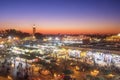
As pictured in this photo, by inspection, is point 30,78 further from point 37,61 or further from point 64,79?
point 37,61

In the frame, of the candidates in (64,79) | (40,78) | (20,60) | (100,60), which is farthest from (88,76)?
(20,60)

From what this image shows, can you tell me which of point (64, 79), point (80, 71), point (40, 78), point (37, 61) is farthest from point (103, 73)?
point (37, 61)

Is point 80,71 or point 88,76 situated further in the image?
point 80,71

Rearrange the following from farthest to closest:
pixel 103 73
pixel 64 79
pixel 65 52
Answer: pixel 65 52, pixel 103 73, pixel 64 79

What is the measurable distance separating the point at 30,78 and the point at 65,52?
19339 millimetres

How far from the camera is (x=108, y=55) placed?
1345 inches

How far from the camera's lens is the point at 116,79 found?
2327 cm

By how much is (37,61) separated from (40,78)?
1082 centimetres

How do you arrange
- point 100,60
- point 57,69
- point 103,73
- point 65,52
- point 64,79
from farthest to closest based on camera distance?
point 65,52 → point 100,60 → point 57,69 → point 103,73 → point 64,79

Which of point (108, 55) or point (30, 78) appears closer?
point (30, 78)

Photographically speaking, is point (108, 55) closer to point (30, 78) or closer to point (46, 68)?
point (46, 68)

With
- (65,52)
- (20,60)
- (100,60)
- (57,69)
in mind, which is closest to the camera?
(57,69)

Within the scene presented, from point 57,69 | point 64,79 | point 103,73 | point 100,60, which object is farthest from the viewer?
point 100,60

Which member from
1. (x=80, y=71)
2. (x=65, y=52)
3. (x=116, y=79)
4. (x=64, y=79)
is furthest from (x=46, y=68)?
(x=65, y=52)
